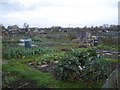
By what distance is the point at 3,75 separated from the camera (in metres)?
8.31

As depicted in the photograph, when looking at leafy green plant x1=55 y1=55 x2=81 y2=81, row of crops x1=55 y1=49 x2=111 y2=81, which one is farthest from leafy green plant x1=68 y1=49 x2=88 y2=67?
leafy green plant x1=55 y1=55 x2=81 y2=81

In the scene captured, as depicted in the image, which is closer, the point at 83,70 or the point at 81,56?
the point at 83,70

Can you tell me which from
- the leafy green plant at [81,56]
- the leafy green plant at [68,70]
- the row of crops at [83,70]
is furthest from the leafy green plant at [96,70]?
the leafy green plant at [81,56]

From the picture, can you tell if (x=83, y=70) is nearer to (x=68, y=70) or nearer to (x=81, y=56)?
(x=68, y=70)

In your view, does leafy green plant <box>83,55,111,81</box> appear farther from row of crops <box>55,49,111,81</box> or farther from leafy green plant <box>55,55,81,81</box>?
leafy green plant <box>55,55,81,81</box>

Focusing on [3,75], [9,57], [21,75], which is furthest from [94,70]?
[9,57]

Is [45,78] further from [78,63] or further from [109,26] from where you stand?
[109,26]

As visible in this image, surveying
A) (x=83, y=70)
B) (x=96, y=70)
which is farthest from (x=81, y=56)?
(x=96, y=70)

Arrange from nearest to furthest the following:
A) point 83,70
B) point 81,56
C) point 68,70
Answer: point 68,70
point 83,70
point 81,56

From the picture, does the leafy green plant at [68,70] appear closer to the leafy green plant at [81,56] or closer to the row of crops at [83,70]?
the row of crops at [83,70]

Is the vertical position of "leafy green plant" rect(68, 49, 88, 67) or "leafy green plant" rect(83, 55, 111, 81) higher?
"leafy green plant" rect(68, 49, 88, 67)

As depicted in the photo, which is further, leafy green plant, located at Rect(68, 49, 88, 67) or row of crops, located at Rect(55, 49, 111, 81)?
leafy green plant, located at Rect(68, 49, 88, 67)

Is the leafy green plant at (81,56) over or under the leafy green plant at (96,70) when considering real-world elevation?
over

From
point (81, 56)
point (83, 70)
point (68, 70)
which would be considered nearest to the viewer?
point (68, 70)
